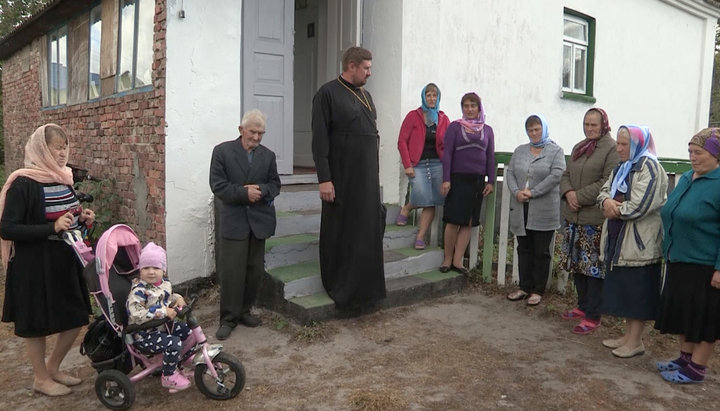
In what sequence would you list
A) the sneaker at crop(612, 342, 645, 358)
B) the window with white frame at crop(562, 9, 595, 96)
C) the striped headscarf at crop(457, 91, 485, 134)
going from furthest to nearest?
the window with white frame at crop(562, 9, 595, 96) → the striped headscarf at crop(457, 91, 485, 134) → the sneaker at crop(612, 342, 645, 358)

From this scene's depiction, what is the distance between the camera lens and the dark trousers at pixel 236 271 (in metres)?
4.32

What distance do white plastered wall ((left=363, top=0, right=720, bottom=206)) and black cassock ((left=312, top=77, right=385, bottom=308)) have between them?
1.71 m

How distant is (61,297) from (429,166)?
3.63 m

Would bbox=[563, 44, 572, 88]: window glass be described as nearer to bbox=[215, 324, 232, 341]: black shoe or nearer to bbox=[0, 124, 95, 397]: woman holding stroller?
bbox=[215, 324, 232, 341]: black shoe

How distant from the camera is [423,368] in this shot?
3.75 meters

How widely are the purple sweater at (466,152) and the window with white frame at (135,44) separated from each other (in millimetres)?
3046

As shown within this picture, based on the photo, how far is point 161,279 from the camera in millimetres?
3154

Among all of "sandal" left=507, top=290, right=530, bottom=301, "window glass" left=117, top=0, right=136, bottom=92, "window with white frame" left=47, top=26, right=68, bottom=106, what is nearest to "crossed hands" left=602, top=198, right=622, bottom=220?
"sandal" left=507, top=290, right=530, bottom=301

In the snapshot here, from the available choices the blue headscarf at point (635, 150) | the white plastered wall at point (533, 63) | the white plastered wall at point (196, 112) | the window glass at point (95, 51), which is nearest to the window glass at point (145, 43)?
the white plastered wall at point (196, 112)

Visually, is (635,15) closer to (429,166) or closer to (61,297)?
(429,166)

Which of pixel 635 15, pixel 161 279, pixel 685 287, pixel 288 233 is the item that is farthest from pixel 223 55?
pixel 635 15

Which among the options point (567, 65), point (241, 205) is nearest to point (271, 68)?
point (241, 205)

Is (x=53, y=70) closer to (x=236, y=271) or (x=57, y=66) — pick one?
(x=57, y=66)

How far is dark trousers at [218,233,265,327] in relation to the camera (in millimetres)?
4316
